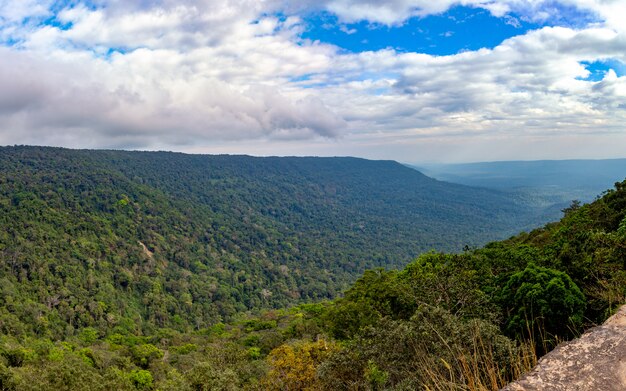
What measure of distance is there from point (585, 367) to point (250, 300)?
142m

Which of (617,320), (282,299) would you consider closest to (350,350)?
(617,320)

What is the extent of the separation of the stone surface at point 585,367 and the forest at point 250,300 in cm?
56

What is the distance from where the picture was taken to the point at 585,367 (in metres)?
4.93

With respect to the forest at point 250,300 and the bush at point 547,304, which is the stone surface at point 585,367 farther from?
the bush at point 547,304

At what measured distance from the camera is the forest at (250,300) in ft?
43.5

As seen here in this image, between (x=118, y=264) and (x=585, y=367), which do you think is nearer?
(x=585, y=367)

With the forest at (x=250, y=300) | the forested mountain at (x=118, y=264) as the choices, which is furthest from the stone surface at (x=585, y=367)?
the forested mountain at (x=118, y=264)

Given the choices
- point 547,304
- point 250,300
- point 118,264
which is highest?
point 547,304

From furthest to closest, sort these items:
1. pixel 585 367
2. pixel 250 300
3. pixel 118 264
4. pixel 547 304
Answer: pixel 250 300, pixel 118 264, pixel 547 304, pixel 585 367

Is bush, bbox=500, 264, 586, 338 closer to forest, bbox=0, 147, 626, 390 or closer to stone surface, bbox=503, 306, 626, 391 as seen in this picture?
forest, bbox=0, 147, 626, 390

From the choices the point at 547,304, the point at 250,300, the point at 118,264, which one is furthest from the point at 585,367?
the point at 118,264

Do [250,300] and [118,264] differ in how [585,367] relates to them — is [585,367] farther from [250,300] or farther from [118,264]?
[118,264]

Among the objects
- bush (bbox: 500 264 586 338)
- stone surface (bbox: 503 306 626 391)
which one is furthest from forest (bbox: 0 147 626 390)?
stone surface (bbox: 503 306 626 391)

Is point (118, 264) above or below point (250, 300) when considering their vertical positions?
above
